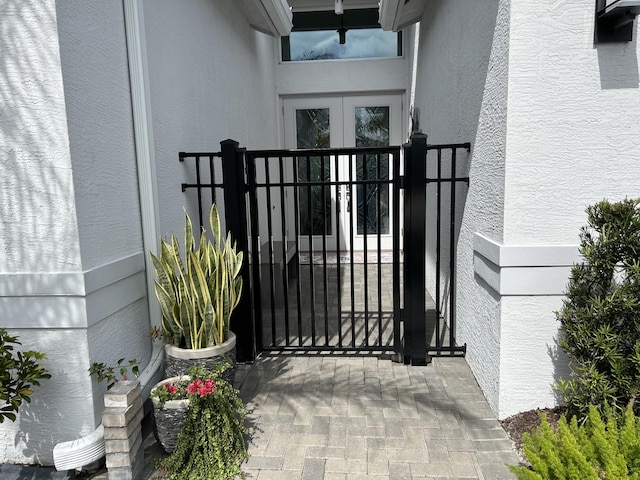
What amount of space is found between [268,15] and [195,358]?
4.51 metres

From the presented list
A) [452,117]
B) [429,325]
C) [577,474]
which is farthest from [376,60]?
[577,474]

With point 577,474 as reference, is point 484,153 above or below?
above

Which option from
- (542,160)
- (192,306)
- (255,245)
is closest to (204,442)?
(192,306)

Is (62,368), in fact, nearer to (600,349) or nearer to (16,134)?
(16,134)

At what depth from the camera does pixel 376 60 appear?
24.3ft

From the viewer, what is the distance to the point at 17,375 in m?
2.05

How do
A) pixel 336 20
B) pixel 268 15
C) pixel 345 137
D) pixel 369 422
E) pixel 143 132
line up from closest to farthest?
pixel 369 422 → pixel 143 132 → pixel 268 15 → pixel 336 20 → pixel 345 137

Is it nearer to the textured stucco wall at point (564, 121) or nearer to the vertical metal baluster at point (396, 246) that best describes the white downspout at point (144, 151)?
the vertical metal baluster at point (396, 246)

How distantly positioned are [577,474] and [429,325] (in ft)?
9.50

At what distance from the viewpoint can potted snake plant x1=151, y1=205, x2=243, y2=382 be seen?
8.36ft

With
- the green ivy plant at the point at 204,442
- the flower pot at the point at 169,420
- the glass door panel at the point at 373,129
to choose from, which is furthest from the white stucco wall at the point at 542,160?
the glass door panel at the point at 373,129

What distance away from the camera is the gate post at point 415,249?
3.26 meters

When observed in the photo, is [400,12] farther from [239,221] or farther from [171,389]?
[171,389]

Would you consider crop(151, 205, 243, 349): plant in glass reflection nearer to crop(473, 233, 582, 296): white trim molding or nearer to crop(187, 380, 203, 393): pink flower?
crop(187, 380, 203, 393): pink flower
